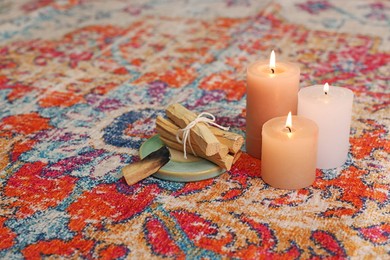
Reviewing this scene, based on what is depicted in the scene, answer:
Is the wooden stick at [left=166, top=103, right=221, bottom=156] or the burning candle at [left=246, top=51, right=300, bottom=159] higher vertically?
the burning candle at [left=246, top=51, right=300, bottom=159]

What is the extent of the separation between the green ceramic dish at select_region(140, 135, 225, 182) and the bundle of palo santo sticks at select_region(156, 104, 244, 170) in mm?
11

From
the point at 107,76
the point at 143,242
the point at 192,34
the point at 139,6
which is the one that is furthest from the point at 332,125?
the point at 139,6

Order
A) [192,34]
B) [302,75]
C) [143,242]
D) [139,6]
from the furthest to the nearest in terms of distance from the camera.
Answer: [139,6]
[192,34]
[302,75]
[143,242]

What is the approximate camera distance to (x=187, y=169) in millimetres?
950

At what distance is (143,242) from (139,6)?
4.91ft

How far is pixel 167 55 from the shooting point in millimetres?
1631

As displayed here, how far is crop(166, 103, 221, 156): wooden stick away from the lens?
2.97ft

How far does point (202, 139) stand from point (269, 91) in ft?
0.47

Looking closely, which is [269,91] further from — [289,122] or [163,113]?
[163,113]

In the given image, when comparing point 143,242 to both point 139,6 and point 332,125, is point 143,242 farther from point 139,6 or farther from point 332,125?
point 139,6

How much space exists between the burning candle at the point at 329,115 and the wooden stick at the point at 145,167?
0.25 m

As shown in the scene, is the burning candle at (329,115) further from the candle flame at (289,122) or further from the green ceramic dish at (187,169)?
the green ceramic dish at (187,169)

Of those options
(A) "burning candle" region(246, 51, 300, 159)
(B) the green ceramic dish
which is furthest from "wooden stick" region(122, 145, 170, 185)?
(A) "burning candle" region(246, 51, 300, 159)

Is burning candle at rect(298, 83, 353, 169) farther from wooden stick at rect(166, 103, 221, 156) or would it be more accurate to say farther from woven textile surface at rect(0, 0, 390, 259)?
wooden stick at rect(166, 103, 221, 156)
